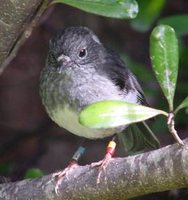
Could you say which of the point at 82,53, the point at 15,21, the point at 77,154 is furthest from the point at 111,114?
the point at 77,154

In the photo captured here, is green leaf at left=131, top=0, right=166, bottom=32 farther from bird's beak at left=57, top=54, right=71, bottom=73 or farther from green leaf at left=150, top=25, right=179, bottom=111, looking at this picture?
Answer: green leaf at left=150, top=25, right=179, bottom=111

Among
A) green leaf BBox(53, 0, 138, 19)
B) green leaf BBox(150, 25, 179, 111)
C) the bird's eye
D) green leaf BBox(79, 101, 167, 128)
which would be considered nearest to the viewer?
green leaf BBox(79, 101, 167, 128)

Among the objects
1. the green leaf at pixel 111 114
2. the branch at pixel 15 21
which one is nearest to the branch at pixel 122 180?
the green leaf at pixel 111 114

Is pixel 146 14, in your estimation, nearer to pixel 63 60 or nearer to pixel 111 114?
pixel 63 60

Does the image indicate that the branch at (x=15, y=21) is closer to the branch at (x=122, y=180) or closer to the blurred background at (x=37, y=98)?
the branch at (x=122, y=180)

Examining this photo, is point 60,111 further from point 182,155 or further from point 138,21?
point 182,155

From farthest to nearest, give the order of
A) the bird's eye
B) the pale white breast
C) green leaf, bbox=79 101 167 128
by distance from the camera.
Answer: the bird's eye
the pale white breast
green leaf, bbox=79 101 167 128

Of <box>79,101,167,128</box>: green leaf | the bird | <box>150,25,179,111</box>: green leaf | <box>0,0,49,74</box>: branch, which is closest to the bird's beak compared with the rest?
the bird
